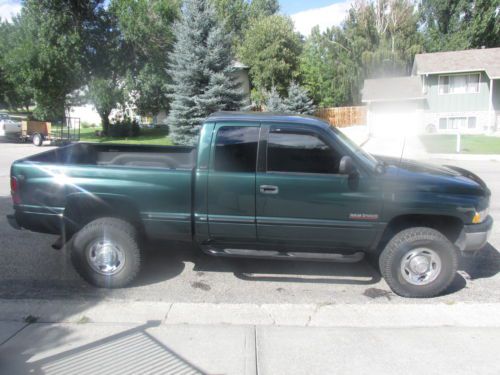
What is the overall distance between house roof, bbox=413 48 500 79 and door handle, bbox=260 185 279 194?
97.9 ft

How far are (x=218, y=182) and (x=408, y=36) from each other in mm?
44376

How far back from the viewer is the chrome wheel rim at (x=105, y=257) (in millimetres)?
4609

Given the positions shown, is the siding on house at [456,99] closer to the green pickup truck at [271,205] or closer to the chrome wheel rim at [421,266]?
the green pickup truck at [271,205]

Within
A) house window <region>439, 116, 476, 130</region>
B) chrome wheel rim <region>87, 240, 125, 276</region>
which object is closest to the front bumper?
chrome wheel rim <region>87, 240, 125, 276</region>

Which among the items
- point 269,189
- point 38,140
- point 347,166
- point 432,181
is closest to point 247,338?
point 269,189

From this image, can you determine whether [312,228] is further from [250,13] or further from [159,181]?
[250,13]

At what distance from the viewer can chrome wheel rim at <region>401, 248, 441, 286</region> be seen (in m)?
4.36

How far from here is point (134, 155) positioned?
6156 millimetres

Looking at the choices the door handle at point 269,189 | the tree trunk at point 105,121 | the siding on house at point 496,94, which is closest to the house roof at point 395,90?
the siding on house at point 496,94

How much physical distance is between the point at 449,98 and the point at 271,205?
30.7m

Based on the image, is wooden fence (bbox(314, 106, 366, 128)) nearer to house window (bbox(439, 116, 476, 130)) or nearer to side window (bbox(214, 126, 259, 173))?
house window (bbox(439, 116, 476, 130))

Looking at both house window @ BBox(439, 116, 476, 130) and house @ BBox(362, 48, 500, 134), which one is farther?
house window @ BBox(439, 116, 476, 130)

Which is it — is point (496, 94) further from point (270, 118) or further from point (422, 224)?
point (270, 118)

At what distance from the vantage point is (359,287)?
475 cm
